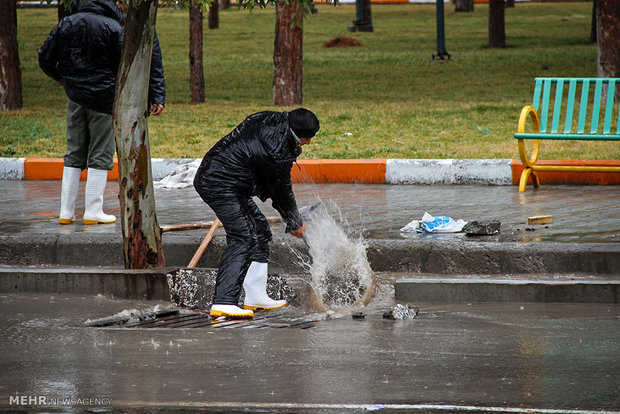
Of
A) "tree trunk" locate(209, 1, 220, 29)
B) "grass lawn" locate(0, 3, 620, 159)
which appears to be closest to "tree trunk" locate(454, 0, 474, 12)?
"grass lawn" locate(0, 3, 620, 159)

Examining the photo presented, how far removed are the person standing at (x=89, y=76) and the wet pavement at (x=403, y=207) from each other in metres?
0.57

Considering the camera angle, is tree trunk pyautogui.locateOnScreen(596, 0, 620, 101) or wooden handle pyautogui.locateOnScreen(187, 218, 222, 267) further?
tree trunk pyautogui.locateOnScreen(596, 0, 620, 101)

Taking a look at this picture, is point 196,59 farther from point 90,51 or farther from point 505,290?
Result: point 505,290

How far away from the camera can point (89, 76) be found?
26.5 feet

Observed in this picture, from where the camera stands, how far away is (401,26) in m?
37.2

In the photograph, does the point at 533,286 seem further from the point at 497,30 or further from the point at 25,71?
the point at 497,30

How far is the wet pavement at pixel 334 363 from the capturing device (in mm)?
4379

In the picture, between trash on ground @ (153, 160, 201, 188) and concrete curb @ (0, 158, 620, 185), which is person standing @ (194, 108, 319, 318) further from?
trash on ground @ (153, 160, 201, 188)

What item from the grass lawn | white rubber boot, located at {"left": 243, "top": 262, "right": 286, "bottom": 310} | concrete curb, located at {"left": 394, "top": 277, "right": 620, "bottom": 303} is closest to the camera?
concrete curb, located at {"left": 394, "top": 277, "right": 620, "bottom": 303}

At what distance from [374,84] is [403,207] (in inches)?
474

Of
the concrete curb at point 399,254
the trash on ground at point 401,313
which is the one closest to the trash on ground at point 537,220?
the concrete curb at point 399,254

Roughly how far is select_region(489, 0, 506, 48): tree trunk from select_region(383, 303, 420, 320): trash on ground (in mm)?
23150

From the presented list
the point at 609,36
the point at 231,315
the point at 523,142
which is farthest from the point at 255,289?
the point at 609,36

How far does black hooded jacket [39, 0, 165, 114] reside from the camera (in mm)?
8039
